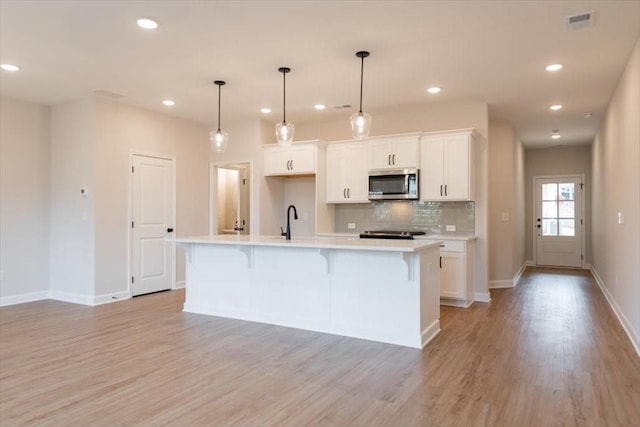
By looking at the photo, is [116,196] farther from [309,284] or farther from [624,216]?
[624,216]

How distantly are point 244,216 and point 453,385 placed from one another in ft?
17.7

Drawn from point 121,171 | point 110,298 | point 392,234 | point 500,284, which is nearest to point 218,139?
point 121,171

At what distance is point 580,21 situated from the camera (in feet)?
11.1

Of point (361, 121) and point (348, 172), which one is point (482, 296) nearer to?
point (348, 172)

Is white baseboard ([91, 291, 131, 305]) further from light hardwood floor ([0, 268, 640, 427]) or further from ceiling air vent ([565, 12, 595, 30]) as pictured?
ceiling air vent ([565, 12, 595, 30])

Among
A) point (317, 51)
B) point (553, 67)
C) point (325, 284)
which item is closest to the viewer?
point (317, 51)

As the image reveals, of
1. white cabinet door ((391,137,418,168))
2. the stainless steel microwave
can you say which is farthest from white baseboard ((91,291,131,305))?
white cabinet door ((391,137,418,168))

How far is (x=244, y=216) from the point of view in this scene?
7.75m

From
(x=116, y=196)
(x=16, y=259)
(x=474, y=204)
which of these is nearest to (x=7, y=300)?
(x=16, y=259)

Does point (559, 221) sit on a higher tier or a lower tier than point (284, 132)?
lower

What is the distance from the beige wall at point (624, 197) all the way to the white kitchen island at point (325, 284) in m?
1.75

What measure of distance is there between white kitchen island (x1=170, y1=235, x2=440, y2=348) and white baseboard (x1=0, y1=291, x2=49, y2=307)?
2427mm

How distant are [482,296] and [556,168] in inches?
213

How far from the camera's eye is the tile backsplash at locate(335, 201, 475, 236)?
6.06 m
